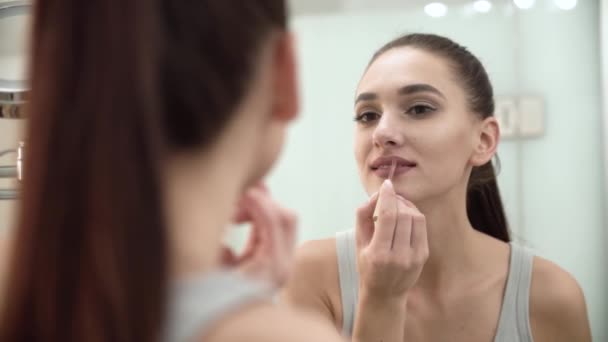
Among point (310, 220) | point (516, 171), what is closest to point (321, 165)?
point (310, 220)

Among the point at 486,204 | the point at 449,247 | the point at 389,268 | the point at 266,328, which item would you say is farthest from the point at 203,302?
the point at 486,204

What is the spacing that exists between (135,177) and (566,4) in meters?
1.35

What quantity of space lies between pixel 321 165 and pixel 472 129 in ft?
1.79

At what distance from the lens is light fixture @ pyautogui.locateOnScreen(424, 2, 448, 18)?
1.45 m

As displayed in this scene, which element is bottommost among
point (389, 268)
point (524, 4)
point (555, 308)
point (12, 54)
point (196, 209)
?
A: point (555, 308)

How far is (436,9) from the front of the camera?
4.79 feet

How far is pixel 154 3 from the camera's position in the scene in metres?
0.29

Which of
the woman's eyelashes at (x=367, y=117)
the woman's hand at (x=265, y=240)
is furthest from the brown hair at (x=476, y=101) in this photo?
the woman's hand at (x=265, y=240)

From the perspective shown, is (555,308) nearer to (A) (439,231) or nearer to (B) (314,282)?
(A) (439,231)

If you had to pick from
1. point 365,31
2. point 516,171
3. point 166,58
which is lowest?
point 516,171

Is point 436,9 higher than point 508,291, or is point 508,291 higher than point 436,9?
point 436,9

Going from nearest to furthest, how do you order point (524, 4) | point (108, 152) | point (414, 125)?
point (108, 152) → point (414, 125) → point (524, 4)

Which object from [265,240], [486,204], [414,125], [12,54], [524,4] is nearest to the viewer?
[265,240]

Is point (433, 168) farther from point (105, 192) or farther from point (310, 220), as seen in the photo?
point (105, 192)
